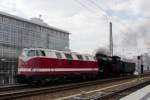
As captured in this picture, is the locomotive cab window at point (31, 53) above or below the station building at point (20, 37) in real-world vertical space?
below

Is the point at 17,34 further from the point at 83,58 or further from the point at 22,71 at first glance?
the point at 22,71

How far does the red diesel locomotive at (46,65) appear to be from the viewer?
26844 mm

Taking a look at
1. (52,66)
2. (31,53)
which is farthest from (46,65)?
(31,53)

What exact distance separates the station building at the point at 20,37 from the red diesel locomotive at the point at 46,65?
13.2 metres

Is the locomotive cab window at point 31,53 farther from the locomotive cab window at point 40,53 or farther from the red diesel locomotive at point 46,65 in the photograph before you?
the locomotive cab window at point 40,53

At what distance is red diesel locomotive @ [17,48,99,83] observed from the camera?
26.8 metres

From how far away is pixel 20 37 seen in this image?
69812mm

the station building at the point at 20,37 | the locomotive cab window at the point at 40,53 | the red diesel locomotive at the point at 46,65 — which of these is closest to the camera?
the red diesel locomotive at the point at 46,65

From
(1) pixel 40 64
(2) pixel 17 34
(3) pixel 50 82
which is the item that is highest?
(2) pixel 17 34

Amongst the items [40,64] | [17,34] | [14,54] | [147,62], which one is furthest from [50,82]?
[147,62]

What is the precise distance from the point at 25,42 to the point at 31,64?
4583cm

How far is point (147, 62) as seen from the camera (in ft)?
443

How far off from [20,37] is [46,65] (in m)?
43.2

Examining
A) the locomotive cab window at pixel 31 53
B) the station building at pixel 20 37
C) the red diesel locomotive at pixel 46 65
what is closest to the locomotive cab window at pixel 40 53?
the red diesel locomotive at pixel 46 65
